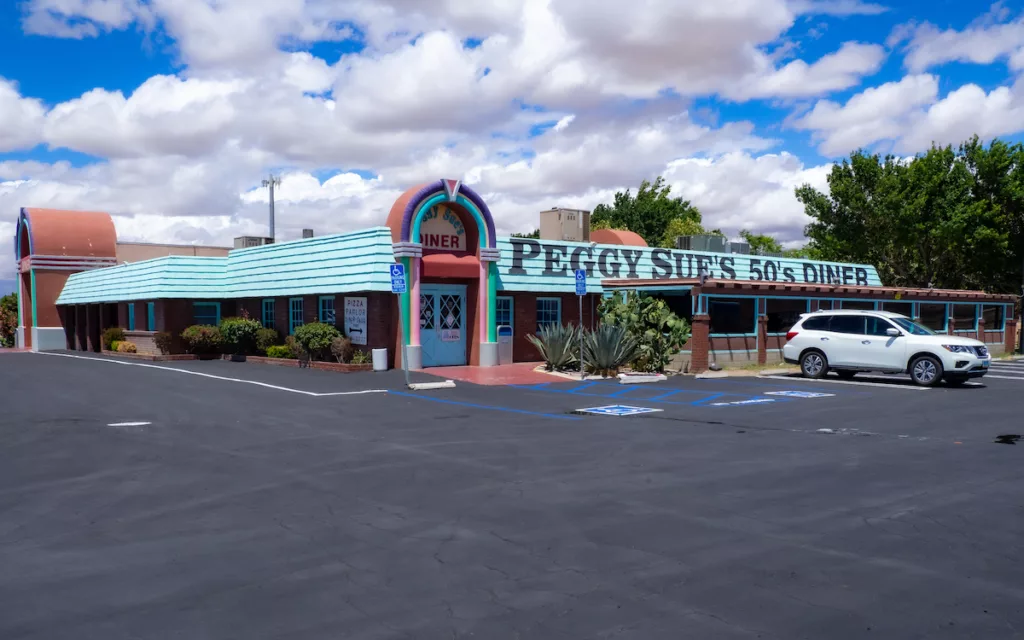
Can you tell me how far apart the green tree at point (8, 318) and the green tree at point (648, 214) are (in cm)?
3830

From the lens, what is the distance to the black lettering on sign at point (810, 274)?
3544cm

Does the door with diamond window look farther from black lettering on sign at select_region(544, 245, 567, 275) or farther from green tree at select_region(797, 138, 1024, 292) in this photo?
green tree at select_region(797, 138, 1024, 292)

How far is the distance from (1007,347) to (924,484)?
33556 mm

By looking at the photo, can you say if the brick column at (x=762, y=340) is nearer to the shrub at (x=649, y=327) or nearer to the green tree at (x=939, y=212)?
the shrub at (x=649, y=327)

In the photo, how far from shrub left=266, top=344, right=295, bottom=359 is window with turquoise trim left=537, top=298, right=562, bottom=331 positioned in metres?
8.08

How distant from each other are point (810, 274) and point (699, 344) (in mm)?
14480

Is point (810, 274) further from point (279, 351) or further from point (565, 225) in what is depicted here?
point (279, 351)

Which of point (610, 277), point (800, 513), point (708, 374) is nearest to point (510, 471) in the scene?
point (800, 513)

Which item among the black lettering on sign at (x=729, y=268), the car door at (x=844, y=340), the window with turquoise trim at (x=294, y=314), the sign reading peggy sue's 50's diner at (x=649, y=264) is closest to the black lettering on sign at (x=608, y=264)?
the sign reading peggy sue's 50's diner at (x=649, y=264)

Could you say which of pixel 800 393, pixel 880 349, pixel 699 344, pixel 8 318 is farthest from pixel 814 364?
pixel 8 318

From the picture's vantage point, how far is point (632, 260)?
96.0 ft

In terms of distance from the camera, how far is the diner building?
23.5 meters

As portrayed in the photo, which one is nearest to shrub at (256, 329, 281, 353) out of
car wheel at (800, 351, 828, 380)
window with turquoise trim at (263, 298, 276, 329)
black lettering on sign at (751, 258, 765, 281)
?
window with turquoise trim at (263, 298, 276, 329)

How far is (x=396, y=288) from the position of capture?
751 inches
